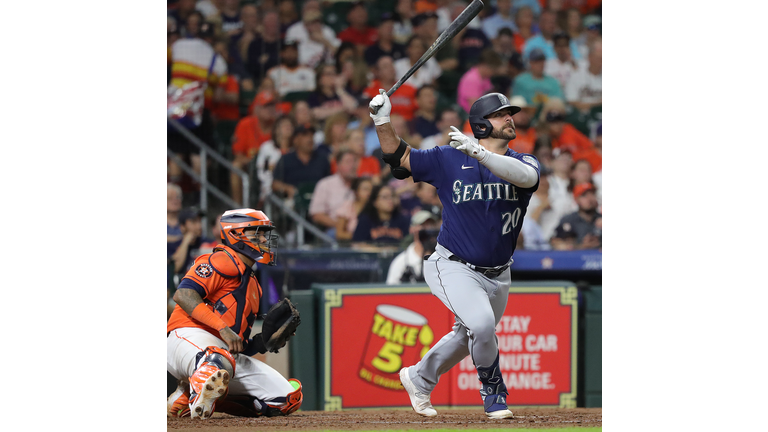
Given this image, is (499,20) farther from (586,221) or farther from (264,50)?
(586,221)

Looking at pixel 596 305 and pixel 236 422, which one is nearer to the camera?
pixel 236 422

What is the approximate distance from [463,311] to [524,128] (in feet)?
14.9

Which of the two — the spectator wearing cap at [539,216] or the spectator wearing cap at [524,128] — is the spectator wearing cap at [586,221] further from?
the spectator wearing cap at [524,128]

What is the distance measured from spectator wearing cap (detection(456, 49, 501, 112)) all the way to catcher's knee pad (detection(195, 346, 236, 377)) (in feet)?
16.2

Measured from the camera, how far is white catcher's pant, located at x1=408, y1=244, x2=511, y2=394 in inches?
153

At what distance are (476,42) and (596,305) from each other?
3.93 meters

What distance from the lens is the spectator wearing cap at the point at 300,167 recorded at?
6980 millimetres

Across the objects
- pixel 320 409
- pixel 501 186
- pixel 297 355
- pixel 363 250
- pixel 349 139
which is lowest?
pixel 320 409

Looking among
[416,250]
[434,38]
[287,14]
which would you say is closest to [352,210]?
[416,250]

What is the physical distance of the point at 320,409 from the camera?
19.9 ft

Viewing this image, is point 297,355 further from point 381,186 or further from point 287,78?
point 287,78

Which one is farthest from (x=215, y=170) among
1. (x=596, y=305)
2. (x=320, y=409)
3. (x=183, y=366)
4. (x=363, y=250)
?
(x=596, y=305)

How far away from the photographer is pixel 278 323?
431cm

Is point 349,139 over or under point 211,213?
over
